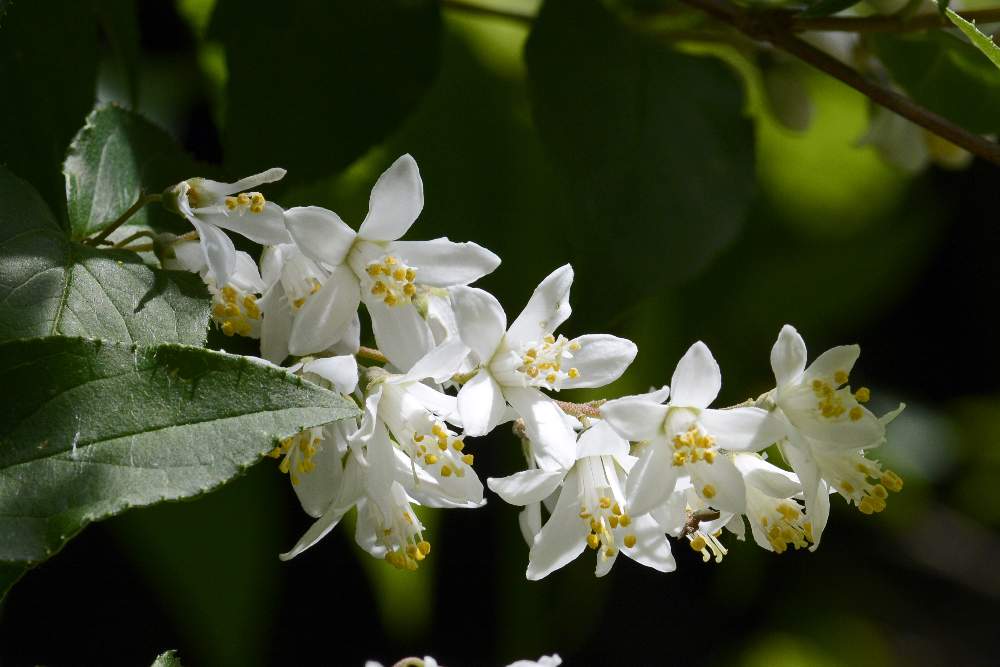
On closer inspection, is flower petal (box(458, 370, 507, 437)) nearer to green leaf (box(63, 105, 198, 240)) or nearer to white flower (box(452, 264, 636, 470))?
white flower (box(452, 264, 636, 470))

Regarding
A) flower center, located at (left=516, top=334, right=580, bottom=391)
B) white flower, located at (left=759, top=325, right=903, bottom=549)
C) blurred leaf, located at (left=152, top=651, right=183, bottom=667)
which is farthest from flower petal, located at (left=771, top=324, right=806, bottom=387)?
blurred leaf, located at (left=152, top=651, right=183, bottom=667)

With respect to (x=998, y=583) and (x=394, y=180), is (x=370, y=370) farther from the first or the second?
(x=998, y=583)

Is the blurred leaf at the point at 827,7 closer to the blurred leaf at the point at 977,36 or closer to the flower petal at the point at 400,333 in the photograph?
the blurred leaf at the point at 977,36

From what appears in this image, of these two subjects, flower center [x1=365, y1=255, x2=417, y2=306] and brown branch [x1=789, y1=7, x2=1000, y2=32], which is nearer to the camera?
flower center [x1=365, y1=255, x2=417, y2=306]

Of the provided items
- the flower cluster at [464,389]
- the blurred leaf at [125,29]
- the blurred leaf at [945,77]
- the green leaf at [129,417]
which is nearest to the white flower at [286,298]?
the flower cluster at [464,389]

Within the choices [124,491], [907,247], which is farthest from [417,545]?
[907,247]

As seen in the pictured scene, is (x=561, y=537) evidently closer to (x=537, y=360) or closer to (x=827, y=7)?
(x=537, y=360)

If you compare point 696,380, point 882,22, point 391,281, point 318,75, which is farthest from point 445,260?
point 882,22

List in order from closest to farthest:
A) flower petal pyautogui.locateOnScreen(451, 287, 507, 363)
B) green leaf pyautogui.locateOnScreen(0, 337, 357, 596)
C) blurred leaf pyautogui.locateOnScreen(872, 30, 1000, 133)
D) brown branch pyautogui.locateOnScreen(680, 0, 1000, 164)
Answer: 1. green leaf pyautogui.locateOnScreen(0, 337, 357, 596)
2. flower petal pyautogui.locateOnScreen(451, 287, 507, 363)
3. brown branch pyautogui.locateOnScreen(680, 0, 1000, 164)
4. blurred leaf pyautogui.locateOnScreen(872, 30, 1000, 133)
